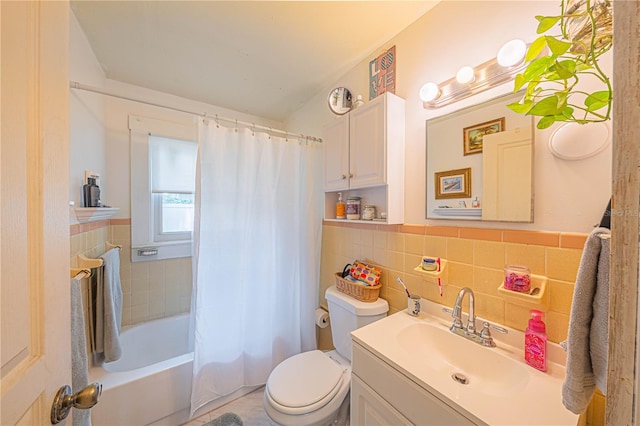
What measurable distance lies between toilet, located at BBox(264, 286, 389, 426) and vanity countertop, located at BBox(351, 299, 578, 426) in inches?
9.7

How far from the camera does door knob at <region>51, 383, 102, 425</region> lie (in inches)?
18.4

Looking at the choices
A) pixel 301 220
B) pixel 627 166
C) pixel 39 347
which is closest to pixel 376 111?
pixel 301 220

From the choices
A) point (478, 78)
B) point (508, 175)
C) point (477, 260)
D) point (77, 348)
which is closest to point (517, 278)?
point (477, 260)

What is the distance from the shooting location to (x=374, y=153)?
129 cm

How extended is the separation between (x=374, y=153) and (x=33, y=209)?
1.26m

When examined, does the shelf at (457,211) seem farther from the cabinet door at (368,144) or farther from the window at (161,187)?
the window at (161,187)

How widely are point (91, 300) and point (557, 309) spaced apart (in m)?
2.31

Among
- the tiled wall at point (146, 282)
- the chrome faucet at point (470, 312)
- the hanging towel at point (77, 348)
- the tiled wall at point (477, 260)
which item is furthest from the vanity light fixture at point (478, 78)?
the tiled wall at point (146, 282)

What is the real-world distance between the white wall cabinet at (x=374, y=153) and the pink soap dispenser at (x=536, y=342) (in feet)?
2.21

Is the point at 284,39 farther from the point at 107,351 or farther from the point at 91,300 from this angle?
the point at 107,351

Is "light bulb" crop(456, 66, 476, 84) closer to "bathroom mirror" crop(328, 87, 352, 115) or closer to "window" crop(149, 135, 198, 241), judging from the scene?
"bathroom mirror" crop(328, 87, 352, 115)

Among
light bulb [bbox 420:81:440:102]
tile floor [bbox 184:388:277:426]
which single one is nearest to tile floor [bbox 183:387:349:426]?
tile floor [bbox 184:388:277:426]

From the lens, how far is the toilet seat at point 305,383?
1071 millimetres

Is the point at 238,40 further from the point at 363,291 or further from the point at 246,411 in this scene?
the point at 246,411
